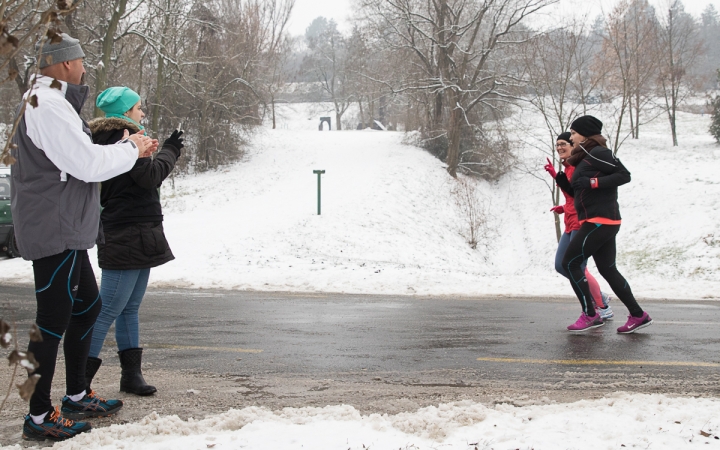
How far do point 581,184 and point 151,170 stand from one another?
4.36 metres

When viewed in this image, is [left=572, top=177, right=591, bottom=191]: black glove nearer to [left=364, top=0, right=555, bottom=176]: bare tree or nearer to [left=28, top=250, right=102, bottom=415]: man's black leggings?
[left=28, top=250, right=102, bottom=415]: man's black leggings

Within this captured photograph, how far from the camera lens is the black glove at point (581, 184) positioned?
257 inches

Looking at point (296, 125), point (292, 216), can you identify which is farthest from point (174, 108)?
point (296, 125)

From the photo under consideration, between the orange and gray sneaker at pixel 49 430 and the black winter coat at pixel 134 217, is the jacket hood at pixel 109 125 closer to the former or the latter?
the black winter coat at pixel 134 217

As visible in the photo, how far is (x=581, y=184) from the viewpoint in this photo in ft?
21.6

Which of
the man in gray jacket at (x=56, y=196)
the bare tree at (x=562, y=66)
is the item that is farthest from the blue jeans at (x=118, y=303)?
the bare tree at (x=562, y=66)

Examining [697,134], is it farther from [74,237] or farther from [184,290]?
[74,237]

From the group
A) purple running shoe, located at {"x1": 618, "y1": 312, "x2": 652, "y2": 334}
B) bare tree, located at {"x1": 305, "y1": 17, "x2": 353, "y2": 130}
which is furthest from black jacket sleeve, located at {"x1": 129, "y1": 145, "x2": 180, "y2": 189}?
bare tree, located at {"x1": 305, "y1": 17, "x2": 353, "y2": 130}

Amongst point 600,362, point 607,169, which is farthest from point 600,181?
point 600,362

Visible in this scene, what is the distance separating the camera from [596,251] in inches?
260

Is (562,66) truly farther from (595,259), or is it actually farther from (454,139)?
(595,259)

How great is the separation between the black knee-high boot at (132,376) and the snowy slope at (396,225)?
21.8 feet

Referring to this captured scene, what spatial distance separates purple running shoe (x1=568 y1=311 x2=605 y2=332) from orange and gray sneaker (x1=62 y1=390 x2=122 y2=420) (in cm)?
467

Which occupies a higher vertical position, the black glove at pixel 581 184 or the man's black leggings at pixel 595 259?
the black glove at pixel 581 184
